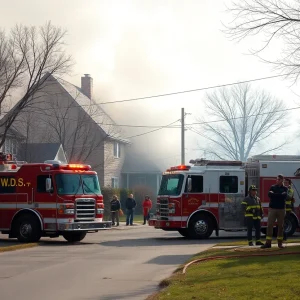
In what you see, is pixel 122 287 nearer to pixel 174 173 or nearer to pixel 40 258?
pixel 40 258

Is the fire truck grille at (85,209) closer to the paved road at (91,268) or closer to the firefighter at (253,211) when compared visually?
the paved road at (91,268)

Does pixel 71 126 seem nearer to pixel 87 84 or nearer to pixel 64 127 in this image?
pixel 64 127

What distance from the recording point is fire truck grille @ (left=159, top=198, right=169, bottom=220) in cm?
2272

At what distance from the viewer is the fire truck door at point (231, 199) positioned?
22734 mm

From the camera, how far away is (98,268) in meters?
14.5

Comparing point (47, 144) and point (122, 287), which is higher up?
point (47, 144)

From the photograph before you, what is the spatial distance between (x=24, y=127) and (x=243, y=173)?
22.1m

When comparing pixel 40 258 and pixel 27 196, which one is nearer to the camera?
pixel 40 258

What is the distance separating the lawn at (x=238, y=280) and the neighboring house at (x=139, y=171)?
39548mm

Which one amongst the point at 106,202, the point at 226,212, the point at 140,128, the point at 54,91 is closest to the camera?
the point at 226,212

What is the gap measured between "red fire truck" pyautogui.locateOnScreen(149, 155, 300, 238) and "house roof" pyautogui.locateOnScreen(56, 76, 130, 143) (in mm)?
22108

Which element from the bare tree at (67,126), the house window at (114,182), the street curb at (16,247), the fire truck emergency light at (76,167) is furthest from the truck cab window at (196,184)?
the house window at (114,182)

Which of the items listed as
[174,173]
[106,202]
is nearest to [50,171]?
[174,173]

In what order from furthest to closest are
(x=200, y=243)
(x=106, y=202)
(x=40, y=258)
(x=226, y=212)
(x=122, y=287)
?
1. (x=106, y=202)
2. (x=226, y=212)
3. (x=200, y=243)
4. (x=40, y=258)
5. (x=122, y=287)
